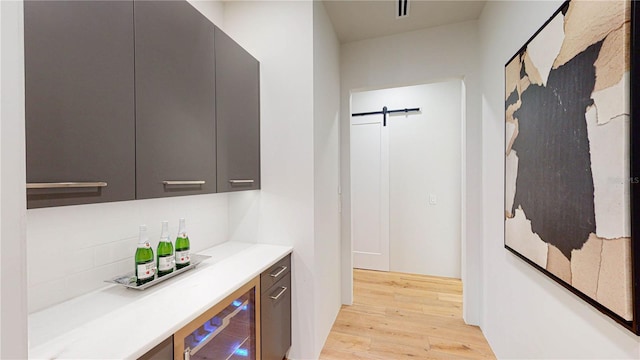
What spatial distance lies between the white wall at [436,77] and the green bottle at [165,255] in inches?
69.6

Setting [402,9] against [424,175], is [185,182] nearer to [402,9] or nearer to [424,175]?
[402,9]

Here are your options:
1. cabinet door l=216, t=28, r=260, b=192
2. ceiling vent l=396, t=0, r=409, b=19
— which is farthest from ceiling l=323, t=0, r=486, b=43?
cabinet door l=216, t=28, r=260, b=192

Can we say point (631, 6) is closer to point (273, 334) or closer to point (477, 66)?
point (477, 66)

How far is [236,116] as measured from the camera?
66.2 inches

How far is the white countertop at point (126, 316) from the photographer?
79 centimetres

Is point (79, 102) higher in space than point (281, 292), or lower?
higher

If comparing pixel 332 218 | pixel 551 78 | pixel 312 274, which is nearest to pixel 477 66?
pixel 551 78

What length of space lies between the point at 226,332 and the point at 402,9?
269 centimetres

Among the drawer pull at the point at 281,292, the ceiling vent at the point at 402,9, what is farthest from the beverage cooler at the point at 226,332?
the ceiling vent at the point at 402,9

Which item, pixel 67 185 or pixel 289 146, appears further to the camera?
pixel 289 146

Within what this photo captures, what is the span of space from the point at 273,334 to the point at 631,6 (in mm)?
2129

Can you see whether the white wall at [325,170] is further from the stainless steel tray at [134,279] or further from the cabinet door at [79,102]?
the cabinet door at [79,102]

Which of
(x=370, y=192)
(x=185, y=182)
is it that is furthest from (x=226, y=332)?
(x=370, y=192)

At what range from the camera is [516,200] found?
1.53 meters
